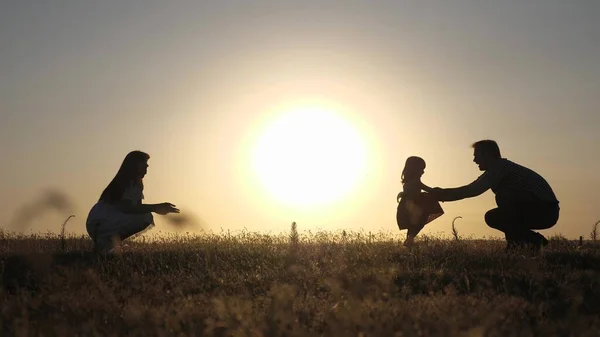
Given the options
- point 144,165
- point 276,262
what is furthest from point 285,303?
point 144,165

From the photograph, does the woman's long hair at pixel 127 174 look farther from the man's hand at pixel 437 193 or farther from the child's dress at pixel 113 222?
the man's hand at pixel 437 193

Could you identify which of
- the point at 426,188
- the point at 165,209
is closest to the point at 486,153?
the point at 426,188

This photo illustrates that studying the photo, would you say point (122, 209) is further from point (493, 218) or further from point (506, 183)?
point (506, 183)

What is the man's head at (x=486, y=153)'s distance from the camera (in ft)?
40.1

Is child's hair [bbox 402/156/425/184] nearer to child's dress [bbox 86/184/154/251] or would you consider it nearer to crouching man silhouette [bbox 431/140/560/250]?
crouching man silhouette [bbox 431/140/560/250]

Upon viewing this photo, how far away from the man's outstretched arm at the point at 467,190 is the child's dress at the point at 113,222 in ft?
16.3

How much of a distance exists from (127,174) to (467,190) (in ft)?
18.4

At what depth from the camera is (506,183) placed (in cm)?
1216

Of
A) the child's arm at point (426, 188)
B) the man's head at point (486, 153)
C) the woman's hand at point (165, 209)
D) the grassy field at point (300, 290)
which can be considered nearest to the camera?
the grassy field at point (300, 290)

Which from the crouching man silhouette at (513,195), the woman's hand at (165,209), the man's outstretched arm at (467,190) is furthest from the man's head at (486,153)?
the woman's hand at (165,209)

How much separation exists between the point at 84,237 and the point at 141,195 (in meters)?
3.85

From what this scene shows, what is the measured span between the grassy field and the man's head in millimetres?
1720

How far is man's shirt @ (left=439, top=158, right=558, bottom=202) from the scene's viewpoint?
12.0 m

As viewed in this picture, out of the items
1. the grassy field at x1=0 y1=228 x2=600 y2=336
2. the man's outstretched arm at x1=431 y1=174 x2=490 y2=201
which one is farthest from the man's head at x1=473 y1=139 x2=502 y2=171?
the grassy field at x1=0 y1=228 x2=600 y2=336
